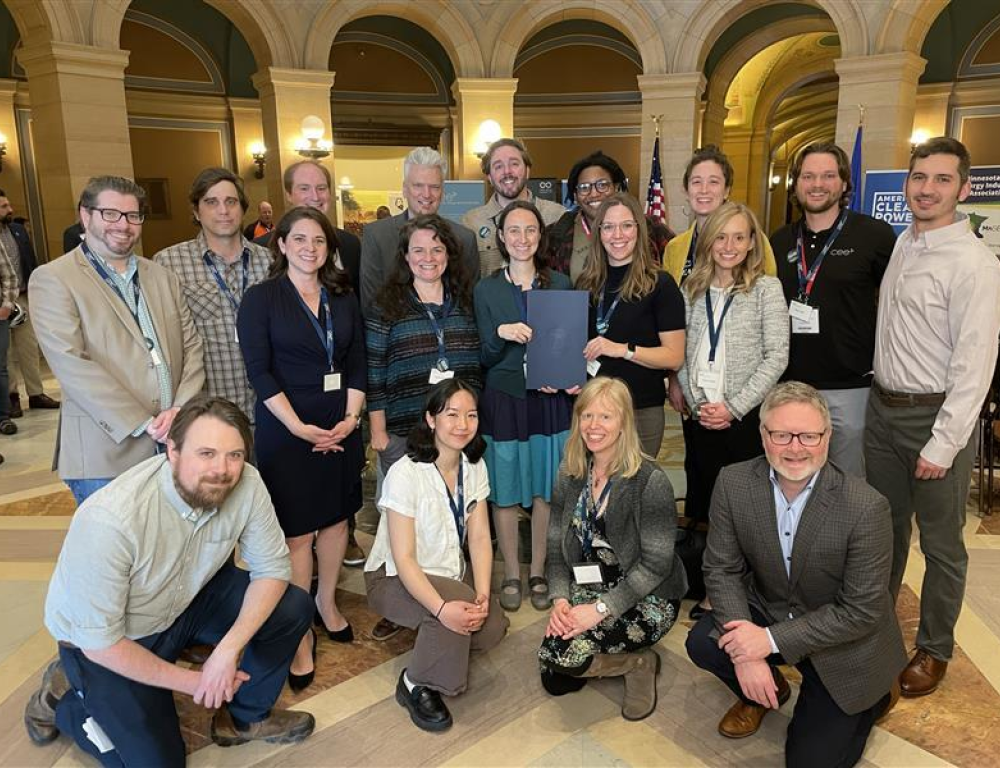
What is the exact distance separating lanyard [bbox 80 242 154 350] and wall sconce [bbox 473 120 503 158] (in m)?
8.19

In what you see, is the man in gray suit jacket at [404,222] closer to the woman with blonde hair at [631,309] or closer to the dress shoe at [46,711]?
the woman with blonde hair at [631,309]

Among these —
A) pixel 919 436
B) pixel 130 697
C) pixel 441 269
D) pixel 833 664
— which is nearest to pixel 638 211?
pixel 441 269

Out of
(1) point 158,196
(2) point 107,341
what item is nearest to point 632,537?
(2) point 107,341

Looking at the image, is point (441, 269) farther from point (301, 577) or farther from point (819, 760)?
point (819, 760)

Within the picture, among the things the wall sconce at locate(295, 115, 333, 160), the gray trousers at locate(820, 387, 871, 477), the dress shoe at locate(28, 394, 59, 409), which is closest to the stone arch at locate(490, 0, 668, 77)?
the wall sconce at locate(295, 115, 333, 160)

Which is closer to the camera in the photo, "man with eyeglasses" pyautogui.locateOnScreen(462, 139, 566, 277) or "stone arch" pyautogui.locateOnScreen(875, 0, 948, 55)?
"man with eyeglasses" pyautogui.locateOnScreen(462, 139, 566, 277)

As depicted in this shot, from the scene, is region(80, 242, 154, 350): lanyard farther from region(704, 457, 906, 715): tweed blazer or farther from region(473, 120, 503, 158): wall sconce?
region(473, 120, 503, 158): wall sconce

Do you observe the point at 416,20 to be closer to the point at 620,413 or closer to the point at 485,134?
the point at 485,134

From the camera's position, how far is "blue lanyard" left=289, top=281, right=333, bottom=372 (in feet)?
8.97

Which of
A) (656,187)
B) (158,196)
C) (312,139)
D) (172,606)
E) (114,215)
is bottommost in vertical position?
(172,606)

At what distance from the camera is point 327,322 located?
109 inches

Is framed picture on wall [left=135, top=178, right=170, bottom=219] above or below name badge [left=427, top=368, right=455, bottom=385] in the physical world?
above

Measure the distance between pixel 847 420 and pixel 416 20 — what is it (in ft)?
31.1

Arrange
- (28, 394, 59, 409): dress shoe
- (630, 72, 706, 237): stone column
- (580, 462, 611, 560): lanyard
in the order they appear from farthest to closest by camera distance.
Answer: (630, 72, 706, 237): stone column < (28, 394, 59, 409): dress shoe < (580, 462, 611, 560): lanyard
